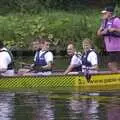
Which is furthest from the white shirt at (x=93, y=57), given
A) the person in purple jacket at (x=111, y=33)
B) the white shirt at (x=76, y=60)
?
the person in purple jacket at (x=111, y=33)

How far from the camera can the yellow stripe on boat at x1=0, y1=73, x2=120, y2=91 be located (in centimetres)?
1739

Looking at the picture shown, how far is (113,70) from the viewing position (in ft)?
57.2

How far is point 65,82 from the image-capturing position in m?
17.4

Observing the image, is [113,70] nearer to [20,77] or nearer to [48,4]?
[20,77]

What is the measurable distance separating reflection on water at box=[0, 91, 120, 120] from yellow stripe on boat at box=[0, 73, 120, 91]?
43 cm

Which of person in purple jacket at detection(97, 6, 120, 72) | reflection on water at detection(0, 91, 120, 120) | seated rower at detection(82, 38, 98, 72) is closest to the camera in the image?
reflection on water at detection(0, 91, 120, 120)

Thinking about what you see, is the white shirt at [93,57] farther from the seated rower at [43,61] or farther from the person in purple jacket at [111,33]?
the seated rower at [43,61]

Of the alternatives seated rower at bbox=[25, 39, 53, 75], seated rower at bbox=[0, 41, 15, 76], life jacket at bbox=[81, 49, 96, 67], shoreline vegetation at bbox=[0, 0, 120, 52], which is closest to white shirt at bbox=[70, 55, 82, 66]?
life jacket at bbox=[81, 49, 96, 67]

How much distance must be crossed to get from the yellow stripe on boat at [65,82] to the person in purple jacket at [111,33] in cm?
42

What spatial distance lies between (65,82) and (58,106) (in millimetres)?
2869

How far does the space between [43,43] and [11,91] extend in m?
1.58

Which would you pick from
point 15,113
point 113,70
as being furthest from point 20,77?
point 15,113

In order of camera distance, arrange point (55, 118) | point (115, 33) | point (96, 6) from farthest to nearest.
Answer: point (96, 6), point (115, 33), point (55, 118)

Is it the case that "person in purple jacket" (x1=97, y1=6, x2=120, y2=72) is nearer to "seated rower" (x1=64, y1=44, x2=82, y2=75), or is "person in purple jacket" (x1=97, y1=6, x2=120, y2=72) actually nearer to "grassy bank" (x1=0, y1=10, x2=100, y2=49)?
"seated rower" (x1=64, y1=44, x2=82, y2=75)
